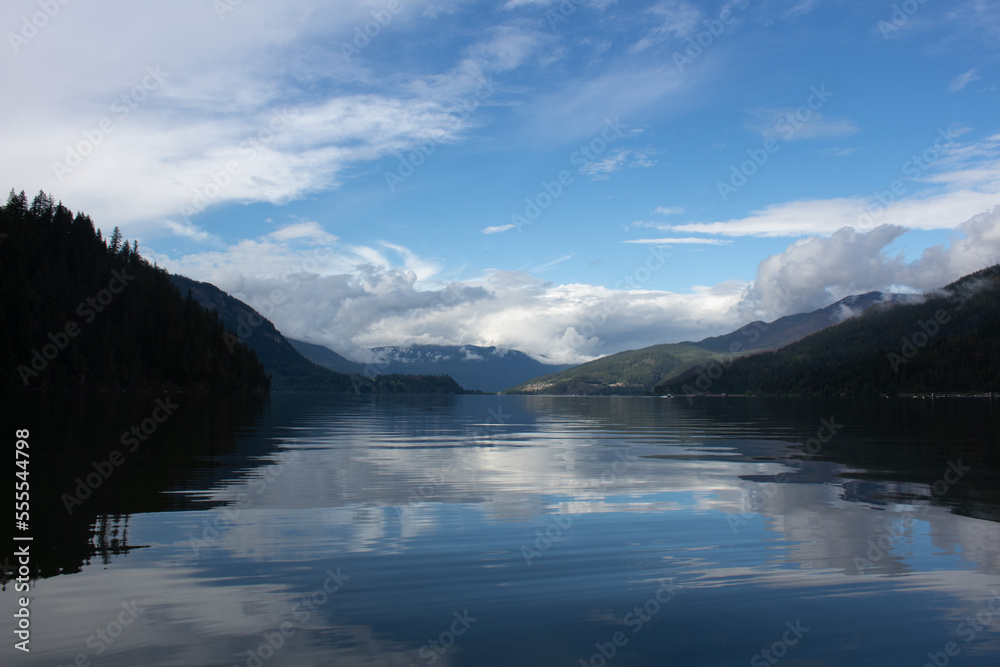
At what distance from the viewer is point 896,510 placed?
1952 centimetres

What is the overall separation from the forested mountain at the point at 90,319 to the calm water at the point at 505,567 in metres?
112

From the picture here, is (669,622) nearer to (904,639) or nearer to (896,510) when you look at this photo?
(904,639)

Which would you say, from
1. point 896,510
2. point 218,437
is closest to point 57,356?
point 218,437

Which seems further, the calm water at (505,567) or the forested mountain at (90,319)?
the forested mountain at (90,319)

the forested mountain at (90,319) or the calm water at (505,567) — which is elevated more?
the forested mountain at (90,319)

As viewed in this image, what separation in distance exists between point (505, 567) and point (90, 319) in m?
169

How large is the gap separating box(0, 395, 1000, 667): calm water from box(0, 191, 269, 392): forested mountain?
112m

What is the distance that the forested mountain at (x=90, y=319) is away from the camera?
4587 inches

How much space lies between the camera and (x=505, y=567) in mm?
13320

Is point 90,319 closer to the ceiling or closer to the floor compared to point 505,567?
closer to the ceiling

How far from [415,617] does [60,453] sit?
26643 mm

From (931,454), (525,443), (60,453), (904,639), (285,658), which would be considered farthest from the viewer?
(525,443)

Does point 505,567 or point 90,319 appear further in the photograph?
point 90,319

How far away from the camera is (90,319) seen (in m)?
148
